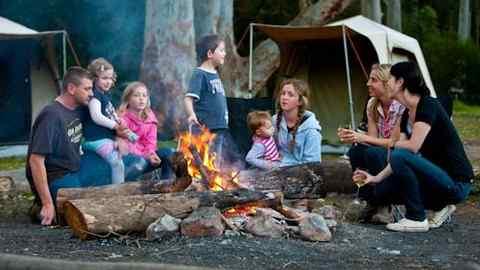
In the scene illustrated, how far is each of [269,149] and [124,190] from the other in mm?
1737

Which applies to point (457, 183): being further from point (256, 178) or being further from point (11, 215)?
point (11, 215)

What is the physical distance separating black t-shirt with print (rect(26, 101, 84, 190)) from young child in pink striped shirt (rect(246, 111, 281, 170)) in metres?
1.64

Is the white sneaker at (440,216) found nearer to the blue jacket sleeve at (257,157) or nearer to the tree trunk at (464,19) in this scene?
the blue jacket sleeve at (257,157)

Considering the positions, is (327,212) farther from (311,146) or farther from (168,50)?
(168,50)

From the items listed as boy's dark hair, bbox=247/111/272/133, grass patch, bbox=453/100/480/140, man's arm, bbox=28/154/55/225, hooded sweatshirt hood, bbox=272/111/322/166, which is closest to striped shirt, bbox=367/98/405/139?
hooded sweatshirt hood, bbox=272/111/322/166

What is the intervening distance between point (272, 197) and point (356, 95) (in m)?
9.44

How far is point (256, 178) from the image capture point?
27.2 ft

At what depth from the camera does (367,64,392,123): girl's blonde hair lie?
25.9ft

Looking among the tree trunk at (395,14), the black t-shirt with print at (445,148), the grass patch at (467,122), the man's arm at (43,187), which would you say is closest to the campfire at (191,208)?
the man's arm at (43,187)

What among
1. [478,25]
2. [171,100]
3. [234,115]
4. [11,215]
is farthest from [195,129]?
[478,25]

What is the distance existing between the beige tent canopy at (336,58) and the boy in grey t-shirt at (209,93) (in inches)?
220

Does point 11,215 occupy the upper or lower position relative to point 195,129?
lower

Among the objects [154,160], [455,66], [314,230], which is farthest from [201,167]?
[455,66]

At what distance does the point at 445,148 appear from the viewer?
762cm
